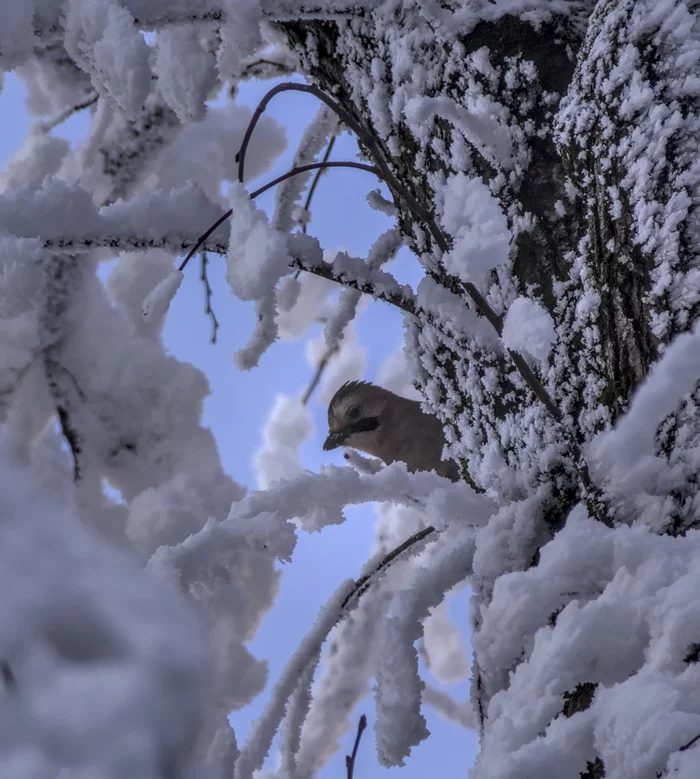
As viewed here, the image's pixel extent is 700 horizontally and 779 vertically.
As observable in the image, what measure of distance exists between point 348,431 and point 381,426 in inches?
5.8

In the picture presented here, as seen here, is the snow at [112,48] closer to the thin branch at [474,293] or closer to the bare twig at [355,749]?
the thin branch at [474,293]

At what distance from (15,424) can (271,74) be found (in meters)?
1.22

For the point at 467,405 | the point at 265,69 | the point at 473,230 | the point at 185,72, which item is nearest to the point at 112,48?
the point at 185,72

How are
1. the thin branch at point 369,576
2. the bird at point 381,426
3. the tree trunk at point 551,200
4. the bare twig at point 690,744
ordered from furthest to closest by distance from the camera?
the bird at point 381,426, the thin branch at point 369,576, the tree trunk at point 551,200, the bare twig at point 690,744

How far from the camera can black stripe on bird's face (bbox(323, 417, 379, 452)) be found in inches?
109

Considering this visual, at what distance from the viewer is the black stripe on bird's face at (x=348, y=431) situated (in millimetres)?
2779

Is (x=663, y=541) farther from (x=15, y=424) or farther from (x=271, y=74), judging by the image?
(x=15, y=424)

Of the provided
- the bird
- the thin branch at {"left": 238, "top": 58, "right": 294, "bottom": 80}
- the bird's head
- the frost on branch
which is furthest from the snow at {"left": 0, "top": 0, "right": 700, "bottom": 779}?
the bird's head

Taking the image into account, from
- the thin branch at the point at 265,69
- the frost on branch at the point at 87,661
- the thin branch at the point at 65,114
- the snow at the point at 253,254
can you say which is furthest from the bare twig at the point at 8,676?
the thin branch at the point at 65,114

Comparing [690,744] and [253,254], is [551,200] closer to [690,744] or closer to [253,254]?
[253,254]

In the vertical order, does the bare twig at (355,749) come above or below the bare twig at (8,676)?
above

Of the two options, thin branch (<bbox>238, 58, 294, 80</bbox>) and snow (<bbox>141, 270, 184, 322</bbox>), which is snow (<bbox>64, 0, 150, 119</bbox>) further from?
thin branch (<bbox>238, 58, 294, 80</bbox>)

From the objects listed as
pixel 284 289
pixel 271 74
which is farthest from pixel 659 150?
pixel 271 74

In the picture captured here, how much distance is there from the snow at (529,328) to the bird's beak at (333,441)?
218 cm
